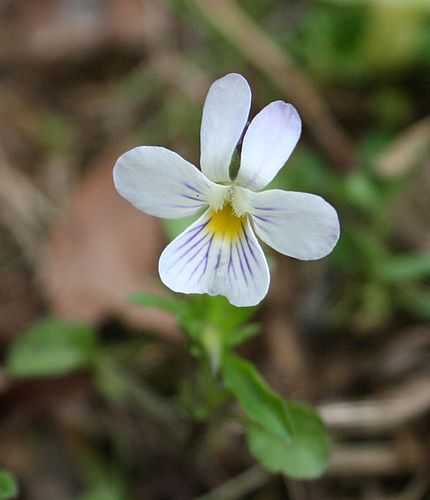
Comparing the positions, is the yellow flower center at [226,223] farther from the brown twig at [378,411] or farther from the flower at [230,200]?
the brown twig at [378,411]

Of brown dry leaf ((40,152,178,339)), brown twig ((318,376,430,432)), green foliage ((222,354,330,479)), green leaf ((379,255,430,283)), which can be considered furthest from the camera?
brown dry leaf ((40,152,178,339))

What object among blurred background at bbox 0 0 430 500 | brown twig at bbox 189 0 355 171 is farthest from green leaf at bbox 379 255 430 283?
brown twig at bbox 189 0 355 171

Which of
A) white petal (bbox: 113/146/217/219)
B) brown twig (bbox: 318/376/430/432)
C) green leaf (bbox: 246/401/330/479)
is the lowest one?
green leaf (bbox: 246/401/330/479)

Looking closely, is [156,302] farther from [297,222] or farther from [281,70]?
[281,70]

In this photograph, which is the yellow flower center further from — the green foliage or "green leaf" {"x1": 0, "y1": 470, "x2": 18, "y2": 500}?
"green leaf" {"x1": 0, "y1": 470, "x2": 18, "y2": 500}

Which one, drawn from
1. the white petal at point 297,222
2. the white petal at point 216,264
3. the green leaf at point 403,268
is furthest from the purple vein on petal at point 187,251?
the green leaf at point 403,268

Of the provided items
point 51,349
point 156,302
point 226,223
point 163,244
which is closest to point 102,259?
point 163,244

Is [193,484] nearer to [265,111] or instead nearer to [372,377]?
[372,377]

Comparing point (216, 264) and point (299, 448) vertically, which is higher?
point (216, 264)
